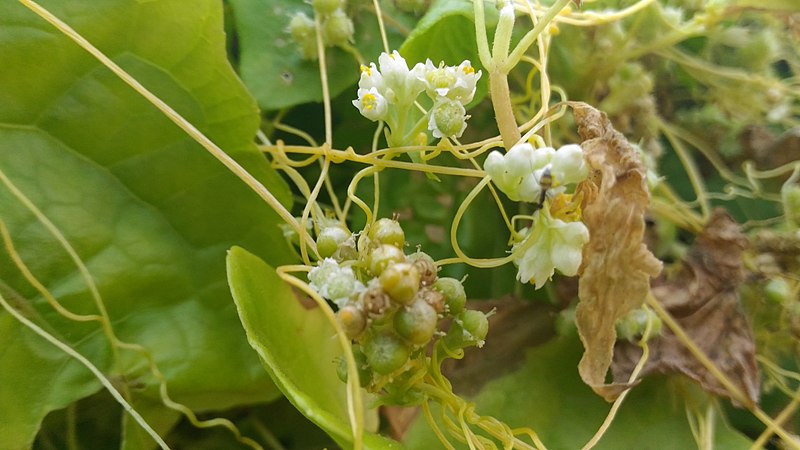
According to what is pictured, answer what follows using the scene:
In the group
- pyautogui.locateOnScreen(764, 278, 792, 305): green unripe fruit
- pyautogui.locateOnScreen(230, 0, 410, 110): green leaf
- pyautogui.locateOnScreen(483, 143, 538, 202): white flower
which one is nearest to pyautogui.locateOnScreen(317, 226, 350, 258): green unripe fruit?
pyautogui.locateOnScreen(483, 143, 538, 202): white flower

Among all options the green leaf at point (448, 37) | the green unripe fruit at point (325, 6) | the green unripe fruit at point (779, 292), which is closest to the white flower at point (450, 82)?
the green leaf at point (448, 37)

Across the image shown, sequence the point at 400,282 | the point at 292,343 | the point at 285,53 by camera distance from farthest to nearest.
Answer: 1. the point at 285,53
2. the point at 292,343
3. the point at 400,282

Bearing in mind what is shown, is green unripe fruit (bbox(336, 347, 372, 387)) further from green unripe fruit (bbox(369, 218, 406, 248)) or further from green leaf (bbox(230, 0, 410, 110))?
green leaf (bbox(230, 0, 410, 110))

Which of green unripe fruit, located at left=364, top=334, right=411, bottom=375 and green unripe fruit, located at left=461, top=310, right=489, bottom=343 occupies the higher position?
green unripe fruit, located at left=364, top=334, right=411, bottom=375

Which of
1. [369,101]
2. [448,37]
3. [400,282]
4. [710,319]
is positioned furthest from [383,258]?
[710,319]

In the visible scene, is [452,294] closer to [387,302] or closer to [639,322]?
[387,302]

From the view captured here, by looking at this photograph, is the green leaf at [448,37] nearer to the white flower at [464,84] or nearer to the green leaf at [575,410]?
the white flower at [464,84]
